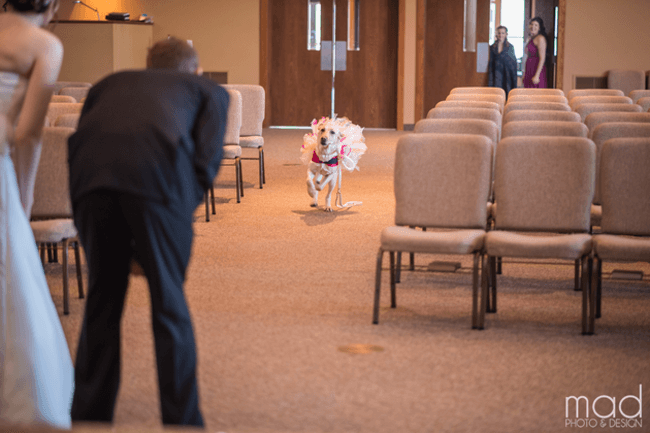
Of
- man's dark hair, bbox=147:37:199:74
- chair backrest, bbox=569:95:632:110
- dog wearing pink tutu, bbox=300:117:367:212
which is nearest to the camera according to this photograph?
man's dark hair, bbox=147:37:199:74

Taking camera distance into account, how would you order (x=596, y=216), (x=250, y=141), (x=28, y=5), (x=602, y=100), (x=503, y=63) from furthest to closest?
1. (x=503, y=63)
2. (x=602, y=100)
3. (x=250, y=141)
4. (x=596, y=216)
5. (x=28, y=5)

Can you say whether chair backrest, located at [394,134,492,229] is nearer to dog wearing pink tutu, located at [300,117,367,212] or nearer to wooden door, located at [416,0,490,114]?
dog wearing pink tutu, located at [300,117,367,212]

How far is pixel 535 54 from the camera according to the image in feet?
46.8

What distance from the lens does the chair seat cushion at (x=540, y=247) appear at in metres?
3.59

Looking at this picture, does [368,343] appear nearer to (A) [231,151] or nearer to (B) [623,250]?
(B) [623,250]

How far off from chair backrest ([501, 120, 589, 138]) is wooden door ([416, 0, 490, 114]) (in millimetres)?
9490

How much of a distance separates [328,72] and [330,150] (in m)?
8.81

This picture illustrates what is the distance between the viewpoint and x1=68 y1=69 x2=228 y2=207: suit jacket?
2125 millimetres

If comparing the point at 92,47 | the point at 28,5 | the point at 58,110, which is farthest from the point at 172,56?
the point at 92,47

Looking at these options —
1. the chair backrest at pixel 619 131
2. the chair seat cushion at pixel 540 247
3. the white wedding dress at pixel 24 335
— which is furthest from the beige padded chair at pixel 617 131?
the white wedding dress at pixel 24 335

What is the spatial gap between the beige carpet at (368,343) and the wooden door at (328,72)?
31.4 ft

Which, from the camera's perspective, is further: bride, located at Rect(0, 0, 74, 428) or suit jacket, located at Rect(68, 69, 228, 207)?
bride, located at Rect(0, 0, 74, 428)

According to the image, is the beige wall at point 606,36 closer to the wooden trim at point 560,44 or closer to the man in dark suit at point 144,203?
the wooden trim at point 560,44

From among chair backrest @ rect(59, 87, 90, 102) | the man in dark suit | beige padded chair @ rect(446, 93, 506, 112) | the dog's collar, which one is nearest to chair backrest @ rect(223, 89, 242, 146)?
the dog's collar
